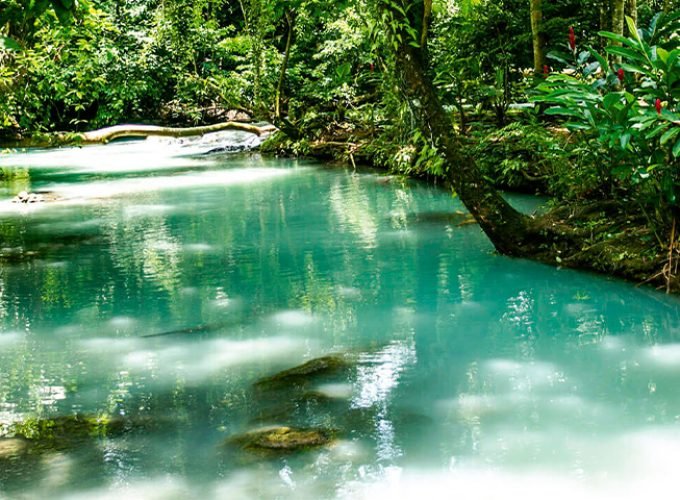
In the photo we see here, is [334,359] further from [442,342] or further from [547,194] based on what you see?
[547,194]

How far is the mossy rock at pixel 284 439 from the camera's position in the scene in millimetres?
3012

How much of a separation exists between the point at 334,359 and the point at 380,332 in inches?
21.9

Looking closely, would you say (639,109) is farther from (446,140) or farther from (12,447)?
(12,447)

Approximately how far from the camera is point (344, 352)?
13.7ft

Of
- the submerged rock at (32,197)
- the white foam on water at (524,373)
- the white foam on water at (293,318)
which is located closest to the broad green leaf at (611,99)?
the white foam on water at (524,373)

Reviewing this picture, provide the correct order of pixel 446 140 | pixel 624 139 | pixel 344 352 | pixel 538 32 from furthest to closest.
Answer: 1. pixel 538 32
2. pixel 446 140
3. pixel 624 139
4. pixel 344 352

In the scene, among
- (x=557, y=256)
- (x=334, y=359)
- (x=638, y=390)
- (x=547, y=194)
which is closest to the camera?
(x=638, y=390)

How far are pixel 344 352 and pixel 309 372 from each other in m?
0.36

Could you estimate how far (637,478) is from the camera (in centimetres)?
275

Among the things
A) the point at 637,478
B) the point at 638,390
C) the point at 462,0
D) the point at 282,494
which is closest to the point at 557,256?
the point at 638,390

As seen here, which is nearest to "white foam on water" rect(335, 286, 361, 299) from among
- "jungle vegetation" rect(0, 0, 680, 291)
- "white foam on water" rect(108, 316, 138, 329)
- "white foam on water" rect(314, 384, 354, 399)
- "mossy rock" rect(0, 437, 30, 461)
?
"jungle vegetation" rect(0, 0, 680, 291)

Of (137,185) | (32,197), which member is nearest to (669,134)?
(32,197)

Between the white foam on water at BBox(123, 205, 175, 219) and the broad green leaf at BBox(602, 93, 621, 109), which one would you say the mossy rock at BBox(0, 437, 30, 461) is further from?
the white foam on water at BBox(123, 205, 175, 219)

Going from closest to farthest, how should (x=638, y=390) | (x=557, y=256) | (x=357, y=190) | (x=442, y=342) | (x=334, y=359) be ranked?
(x=638, y=390) → (x=334, y=359) → (x=442, y=342) → (x=557, y=256) → (x=357, y=190)
